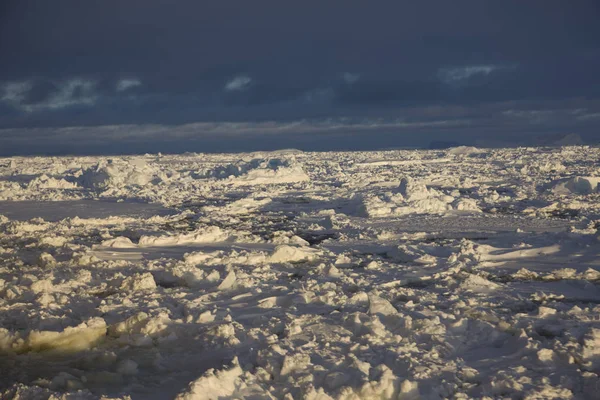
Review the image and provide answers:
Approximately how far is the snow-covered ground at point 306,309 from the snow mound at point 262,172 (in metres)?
18.0

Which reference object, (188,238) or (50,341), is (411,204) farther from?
(50,341)

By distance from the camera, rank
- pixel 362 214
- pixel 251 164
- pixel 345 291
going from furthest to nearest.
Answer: pixel 251 164 → pixel 362 214 → pixel 345 291

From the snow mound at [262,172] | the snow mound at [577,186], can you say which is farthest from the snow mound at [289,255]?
the snow mound at [262,172]

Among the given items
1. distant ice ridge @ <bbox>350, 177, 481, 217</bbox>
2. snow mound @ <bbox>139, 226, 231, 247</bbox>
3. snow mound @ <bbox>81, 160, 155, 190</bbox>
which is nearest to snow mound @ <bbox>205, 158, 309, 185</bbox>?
snow mound @ <bbox>81, 160, 155, 190</bbox>

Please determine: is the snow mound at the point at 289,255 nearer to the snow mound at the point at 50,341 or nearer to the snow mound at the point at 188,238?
the snow mound at the point at 188,238

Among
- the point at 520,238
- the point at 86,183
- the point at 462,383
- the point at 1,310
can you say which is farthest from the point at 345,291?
the point at 86,183

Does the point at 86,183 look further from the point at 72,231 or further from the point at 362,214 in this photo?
the point at 362,214

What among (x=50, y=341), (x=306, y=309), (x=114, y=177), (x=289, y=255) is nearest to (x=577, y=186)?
(x=289, y=255)

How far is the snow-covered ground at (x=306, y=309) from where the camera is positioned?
6953 millimetres

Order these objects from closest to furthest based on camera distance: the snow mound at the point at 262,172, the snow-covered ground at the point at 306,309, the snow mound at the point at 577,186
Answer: the snow-covered ground at the point at 306,309
the snow mound at the point at 577,186
the snow mound at the point at 262,172

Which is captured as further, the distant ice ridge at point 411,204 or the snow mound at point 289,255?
the distant ice ridge at point 411,204

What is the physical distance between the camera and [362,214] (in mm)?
22109

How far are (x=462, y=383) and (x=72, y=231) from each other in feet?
49.7

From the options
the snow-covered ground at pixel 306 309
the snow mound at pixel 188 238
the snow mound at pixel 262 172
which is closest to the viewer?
the snow-covered ground at pixel 306 309
